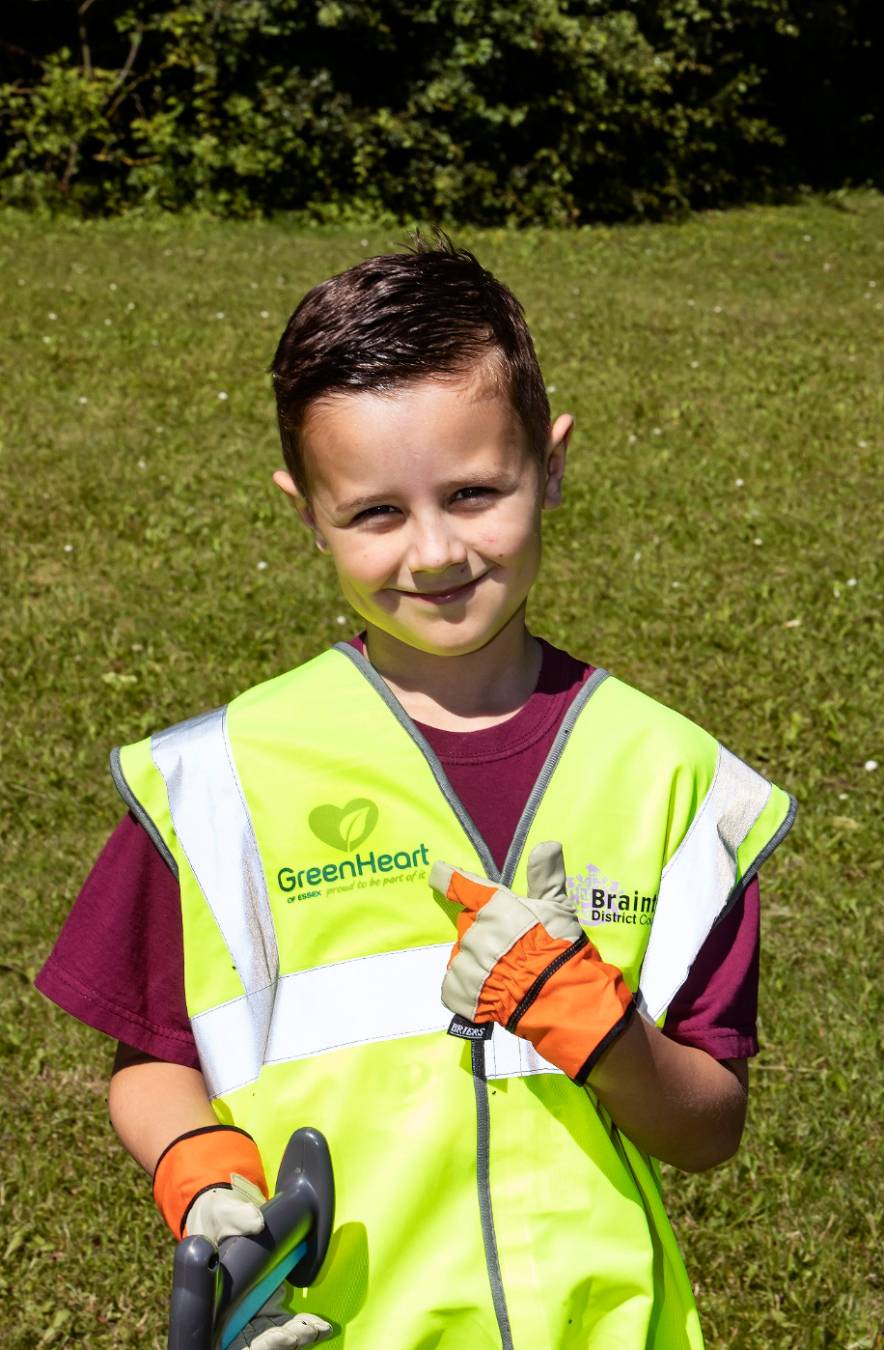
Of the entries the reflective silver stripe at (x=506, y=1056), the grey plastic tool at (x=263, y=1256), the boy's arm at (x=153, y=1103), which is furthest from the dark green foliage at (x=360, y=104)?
the grey plastic tool at (x=263, y=1256)

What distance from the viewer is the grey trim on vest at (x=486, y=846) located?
1619mm

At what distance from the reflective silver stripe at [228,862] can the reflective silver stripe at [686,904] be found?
464 millimetres

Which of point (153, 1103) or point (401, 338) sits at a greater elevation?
point (401, 338)

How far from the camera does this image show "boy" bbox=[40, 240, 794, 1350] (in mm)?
1616

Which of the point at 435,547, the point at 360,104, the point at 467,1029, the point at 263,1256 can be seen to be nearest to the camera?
the point at 263,1256

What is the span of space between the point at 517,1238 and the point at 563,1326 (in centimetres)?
11

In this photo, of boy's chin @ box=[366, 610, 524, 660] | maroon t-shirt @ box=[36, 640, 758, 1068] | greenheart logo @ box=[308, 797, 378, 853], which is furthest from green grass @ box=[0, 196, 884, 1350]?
boy's chin @ box=[366, 610, 524, 660]

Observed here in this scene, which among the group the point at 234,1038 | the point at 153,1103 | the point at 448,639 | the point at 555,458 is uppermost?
the point at 555,458

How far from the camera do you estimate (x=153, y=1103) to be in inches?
69.8

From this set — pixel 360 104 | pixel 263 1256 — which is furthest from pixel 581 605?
pixel 360 104

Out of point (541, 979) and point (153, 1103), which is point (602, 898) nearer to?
point (541, 979)

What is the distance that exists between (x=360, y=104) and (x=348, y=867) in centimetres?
1430

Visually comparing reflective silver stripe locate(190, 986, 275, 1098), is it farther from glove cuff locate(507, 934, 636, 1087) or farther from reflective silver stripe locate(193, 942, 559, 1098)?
glove cuff locate(507, 934, 636, 1087)

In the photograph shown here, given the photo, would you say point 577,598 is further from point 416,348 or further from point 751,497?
point 416,348
